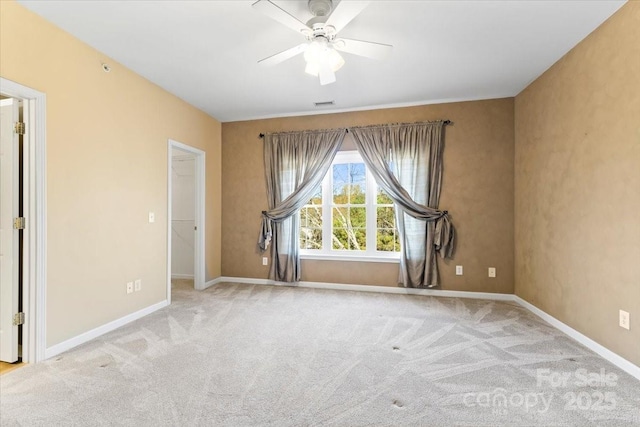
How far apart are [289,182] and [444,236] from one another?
2.40 m

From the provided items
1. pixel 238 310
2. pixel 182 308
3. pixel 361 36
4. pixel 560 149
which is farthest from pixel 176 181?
pixel 560 149

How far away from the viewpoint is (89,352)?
248 cm

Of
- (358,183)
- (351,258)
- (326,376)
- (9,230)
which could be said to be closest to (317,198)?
(358,183)

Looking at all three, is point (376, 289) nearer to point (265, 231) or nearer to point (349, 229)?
point (349, 229)

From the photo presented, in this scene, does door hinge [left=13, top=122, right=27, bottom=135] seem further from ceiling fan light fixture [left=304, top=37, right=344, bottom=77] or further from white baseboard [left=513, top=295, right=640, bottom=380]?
white baseboard [left=513, top=295, right=640, bottom=380]

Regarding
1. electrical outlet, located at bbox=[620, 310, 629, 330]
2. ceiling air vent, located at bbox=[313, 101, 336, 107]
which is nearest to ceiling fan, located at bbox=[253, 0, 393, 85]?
ceiling air vent, located at bbox=[313, 101, 336, 107]

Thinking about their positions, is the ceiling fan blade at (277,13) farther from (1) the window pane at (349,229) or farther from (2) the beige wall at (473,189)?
(1) the window pane at (349,229)

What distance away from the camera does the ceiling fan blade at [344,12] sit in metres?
1.82

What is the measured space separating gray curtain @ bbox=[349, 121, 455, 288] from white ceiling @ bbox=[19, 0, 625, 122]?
1.80 ft

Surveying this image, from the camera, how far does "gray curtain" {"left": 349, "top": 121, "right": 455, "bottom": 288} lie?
407 cm

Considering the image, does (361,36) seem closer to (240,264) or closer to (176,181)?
(240,264)

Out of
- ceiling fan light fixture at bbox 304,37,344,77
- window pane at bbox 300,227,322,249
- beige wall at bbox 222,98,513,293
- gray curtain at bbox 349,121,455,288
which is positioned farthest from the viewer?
window pane at bbox 300,227,322,249

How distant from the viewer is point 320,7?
6.93 feet

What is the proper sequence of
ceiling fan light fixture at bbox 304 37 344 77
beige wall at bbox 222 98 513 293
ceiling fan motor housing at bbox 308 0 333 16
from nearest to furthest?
1. ceiling fan motor housing at bbox 308 0 333 16
2. ceiling fan light fixture at bbox 304 37 344 77
3. beige wall at bbox 222 98 513 293
